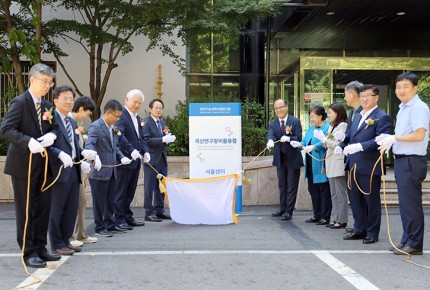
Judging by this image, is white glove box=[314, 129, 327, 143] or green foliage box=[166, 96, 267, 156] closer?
white glove box=[314, 129, 327, 143]

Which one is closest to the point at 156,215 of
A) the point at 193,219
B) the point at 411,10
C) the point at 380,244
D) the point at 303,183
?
the point at 193,219

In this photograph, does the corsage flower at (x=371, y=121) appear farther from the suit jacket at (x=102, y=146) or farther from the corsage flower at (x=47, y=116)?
the corsage flower at (x=47, y=116)

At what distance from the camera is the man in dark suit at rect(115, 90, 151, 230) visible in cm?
791

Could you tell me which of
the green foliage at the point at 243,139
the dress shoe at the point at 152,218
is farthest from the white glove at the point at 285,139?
the green foliage at the point at 243,139

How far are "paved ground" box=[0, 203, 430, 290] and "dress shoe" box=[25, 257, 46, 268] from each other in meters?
0.11

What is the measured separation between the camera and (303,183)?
10156 mm

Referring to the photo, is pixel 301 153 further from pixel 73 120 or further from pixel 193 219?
pixel 73 120

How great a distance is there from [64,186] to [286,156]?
403 cm

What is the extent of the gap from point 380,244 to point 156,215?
374 cm

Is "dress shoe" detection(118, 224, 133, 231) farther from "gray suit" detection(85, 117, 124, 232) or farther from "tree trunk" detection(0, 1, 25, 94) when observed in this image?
"tree trunk" detection(0, 1, 25, 94)

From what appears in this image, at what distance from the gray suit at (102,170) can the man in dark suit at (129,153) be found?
0.48 meters

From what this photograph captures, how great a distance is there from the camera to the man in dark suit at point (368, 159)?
6707mm

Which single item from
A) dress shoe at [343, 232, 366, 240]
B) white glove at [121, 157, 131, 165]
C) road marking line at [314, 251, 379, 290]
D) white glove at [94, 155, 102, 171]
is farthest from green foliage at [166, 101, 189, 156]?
road marking line at [314, 251, 379, 290]

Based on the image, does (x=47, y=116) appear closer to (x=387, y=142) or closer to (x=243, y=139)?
(x=387, y=142)
